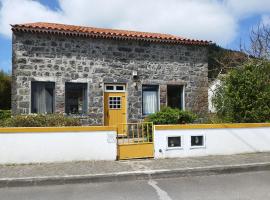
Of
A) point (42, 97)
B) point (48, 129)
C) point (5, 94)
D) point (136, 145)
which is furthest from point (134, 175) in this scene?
point (5, 94)

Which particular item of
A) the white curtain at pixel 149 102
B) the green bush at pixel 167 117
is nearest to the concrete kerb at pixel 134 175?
the green bush at pixel 167 117

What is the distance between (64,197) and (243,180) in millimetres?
4090

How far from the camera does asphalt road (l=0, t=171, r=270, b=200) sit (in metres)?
6.66

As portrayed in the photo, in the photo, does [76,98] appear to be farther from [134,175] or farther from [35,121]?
[134,175]

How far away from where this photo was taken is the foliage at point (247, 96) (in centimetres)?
1179

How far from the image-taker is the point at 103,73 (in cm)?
1476

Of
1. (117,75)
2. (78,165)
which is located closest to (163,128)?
(78,165)

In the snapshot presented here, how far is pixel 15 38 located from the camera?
1370cm

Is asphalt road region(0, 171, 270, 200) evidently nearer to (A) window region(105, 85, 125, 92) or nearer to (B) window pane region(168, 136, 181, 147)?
(B) window pane region(168, 136, 181, 147)

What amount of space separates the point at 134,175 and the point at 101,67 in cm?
732

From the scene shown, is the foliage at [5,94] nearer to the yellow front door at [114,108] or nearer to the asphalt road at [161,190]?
the yellow front door at [114,108]

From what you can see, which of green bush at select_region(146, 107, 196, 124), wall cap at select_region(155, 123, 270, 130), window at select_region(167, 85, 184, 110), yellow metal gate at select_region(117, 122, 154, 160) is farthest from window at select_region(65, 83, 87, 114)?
wall cap at select_region(155, 123, 270, 130)

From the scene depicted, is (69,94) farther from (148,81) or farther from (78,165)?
(78,165)

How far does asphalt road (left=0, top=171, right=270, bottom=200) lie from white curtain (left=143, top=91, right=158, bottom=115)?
24.1ft
